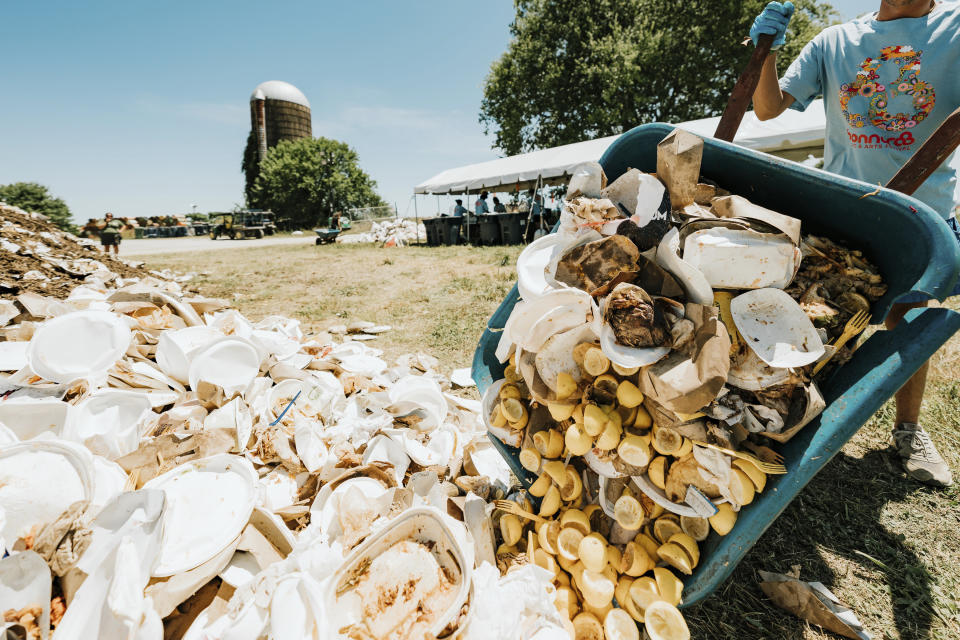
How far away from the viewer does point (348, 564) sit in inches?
40.8

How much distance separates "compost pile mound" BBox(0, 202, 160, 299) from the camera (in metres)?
3.45

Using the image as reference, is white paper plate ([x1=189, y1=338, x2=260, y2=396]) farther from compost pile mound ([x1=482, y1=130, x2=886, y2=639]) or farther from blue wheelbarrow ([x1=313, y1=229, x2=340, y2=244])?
blue wheelbarrow ([x1=313, y1=229, x2=340, y2=244])

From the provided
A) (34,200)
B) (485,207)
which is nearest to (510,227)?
(485,207)

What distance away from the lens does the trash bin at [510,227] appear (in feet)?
39.9

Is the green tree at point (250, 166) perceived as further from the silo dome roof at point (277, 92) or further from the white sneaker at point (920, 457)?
the white sneaker at point (920, 457)

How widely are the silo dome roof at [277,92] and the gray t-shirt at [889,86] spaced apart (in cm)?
3883

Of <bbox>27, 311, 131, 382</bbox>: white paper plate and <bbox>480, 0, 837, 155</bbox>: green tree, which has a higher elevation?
<bbox>480, 0, 837, 155</bbox>: green tree

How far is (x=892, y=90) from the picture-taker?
1596 millimetres

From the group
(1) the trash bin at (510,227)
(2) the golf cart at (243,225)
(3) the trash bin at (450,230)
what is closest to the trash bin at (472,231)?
(3) the trash bin at (450,230)

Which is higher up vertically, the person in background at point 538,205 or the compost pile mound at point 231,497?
the person in background at point 538,205

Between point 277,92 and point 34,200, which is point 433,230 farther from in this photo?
point 277,92

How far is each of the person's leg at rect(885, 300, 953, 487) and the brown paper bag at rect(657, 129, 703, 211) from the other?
5.03 feet

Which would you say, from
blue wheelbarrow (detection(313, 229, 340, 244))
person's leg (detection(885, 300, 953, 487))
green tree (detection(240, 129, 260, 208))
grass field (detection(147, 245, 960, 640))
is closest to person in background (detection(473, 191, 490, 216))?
blue wheelbarrow (detection(313, 229, 340, 244))

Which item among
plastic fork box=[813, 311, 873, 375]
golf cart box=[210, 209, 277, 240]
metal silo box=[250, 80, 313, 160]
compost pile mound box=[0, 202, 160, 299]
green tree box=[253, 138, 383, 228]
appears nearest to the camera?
plastic fork box=[813, 311, 873, 375]
